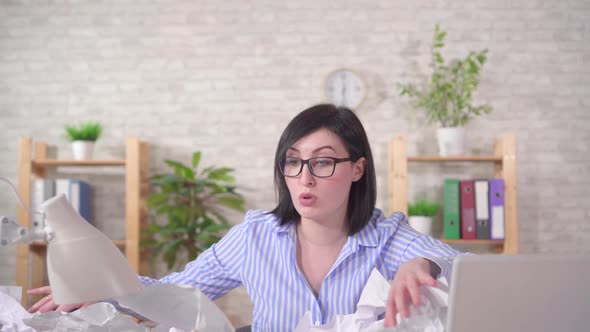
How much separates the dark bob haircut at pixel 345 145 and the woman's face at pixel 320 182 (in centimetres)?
2

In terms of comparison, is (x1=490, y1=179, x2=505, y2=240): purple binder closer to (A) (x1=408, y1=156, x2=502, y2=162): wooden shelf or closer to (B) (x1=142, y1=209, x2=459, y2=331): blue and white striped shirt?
(A) (x1=408, y1=156, x2=502, y2=162): wooden shelf

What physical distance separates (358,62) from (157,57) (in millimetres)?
1511

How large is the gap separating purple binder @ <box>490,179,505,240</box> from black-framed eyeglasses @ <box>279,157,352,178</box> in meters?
2.10

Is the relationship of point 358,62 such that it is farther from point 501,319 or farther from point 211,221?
point 501,319

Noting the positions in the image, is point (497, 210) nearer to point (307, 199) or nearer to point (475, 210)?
point (475, 210)

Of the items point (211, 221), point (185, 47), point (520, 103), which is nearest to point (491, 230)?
point (520, 103)

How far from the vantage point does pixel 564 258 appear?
66cm

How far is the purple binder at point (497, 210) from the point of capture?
3.20 meters

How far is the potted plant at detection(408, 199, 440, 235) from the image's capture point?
3.27 meters

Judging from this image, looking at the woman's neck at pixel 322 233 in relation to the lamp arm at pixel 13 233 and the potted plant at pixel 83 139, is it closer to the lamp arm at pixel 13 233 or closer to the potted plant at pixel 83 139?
the lamp arm at pixel 13 233

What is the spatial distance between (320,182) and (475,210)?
215cm

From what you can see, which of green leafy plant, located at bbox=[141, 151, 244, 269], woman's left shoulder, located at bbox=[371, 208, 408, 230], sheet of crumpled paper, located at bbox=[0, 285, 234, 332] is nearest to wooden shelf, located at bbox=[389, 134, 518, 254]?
green leafy plant, located at bbox=[141, 151, 244, 269]

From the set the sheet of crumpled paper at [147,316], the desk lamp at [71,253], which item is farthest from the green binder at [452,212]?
the desk lamp at [71,253]

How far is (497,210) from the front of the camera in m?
3.21
